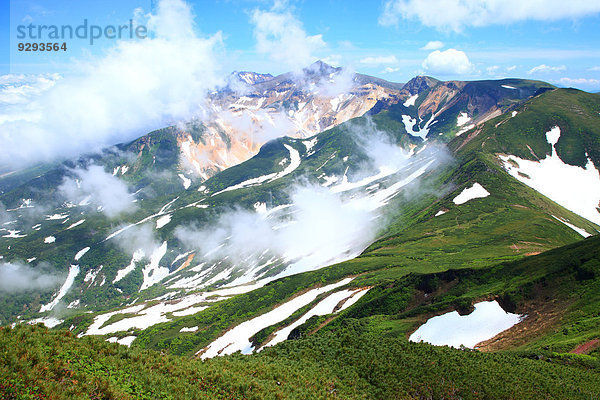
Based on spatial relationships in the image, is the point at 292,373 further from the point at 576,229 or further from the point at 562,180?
the point at 562,180

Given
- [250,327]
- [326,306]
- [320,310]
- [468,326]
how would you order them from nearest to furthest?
[468,326] → [320,310] → [326,306] → [250,327]

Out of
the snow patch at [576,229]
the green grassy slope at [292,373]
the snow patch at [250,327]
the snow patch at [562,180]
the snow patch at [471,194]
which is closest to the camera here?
the green grassy slope at [292,373]

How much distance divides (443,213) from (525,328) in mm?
108357

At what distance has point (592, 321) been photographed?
115ft

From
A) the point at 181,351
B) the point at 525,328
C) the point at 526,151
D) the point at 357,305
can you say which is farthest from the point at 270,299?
the point at 526,151

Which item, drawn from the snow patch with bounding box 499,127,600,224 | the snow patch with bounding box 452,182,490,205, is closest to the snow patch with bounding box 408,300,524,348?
the snow patch with bounding box 452,182,490,205

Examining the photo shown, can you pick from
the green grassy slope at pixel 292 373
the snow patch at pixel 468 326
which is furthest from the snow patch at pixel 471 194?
the green grassy slope at pixel 292 373

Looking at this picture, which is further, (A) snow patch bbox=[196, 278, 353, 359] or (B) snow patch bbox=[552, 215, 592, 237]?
(B) snow patch bbox=[552, 215, 592, 237]

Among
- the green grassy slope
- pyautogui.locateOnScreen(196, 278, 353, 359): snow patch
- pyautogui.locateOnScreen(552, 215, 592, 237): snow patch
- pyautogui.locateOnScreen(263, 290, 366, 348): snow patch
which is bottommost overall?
pyautogui.locateOnScreen(196, 278, 353, 359): snow patch

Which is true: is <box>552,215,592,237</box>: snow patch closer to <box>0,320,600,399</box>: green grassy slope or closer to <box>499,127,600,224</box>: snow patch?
<box>499,127,600,224</box>: snow patch

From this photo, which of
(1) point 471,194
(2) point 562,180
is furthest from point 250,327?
(2) point 562,180

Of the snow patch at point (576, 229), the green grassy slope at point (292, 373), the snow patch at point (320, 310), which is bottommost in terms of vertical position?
the snow patch at point (320, 310)

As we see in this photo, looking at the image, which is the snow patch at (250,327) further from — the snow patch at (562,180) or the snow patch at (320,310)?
the snow patch at (562,180)

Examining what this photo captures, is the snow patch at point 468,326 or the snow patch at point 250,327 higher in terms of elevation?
the snow patch at point 468,326
